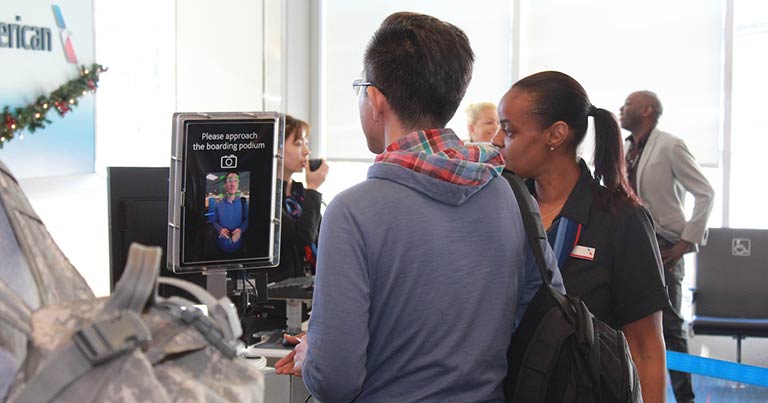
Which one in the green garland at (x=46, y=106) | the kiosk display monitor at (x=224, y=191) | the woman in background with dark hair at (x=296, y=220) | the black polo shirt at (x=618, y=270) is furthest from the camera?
the green garland at (x=46, y=106)

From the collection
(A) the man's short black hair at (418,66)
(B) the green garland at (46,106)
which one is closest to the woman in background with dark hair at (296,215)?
(B) the green garland at (46,106)

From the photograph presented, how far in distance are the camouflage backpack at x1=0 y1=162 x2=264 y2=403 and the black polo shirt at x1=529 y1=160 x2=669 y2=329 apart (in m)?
1.30

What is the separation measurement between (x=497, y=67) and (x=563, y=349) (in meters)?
5.25

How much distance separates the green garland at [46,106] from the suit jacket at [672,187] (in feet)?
A: 11.2

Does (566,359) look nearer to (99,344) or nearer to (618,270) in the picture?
(618,270)

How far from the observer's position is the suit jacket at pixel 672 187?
185 inches

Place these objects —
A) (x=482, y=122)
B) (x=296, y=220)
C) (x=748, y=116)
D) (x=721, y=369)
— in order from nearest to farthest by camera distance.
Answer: (x=721, y=369)
(x=296, y=220)
(x=482, y=122)
(x=748, y=116)

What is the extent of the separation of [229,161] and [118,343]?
150 centimetres

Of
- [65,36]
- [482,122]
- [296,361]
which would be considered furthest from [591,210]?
[65,36]

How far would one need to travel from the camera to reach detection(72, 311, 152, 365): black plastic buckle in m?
0.69

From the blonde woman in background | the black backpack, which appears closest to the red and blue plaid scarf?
the black backpack

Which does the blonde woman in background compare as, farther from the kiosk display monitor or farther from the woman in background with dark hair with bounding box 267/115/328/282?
the kiosk display monitor

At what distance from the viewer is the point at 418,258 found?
1.45m

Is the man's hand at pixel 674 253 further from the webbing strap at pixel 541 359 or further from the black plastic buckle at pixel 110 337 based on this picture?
the black plastic buckle at pixel 110 337
